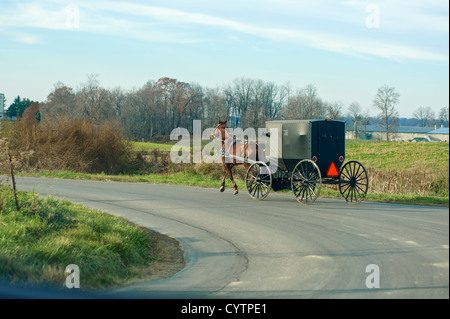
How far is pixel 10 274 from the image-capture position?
6.47m

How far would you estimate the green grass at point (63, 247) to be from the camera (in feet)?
21.6

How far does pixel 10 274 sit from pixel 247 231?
5.74 metres

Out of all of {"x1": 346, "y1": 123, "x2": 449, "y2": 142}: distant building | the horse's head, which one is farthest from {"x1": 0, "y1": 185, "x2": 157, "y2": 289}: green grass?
the horse's head

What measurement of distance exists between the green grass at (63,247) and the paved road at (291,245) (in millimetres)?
738

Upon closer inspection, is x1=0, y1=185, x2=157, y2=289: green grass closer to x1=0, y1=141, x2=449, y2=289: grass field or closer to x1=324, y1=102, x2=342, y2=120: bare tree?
x1=0, y1=141, x2=449, y2=289: grass field

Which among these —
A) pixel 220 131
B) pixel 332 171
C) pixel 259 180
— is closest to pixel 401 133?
pixel 332 171

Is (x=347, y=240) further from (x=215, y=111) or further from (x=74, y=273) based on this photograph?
(x=215, y=111)

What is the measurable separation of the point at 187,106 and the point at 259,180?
42.7 ft

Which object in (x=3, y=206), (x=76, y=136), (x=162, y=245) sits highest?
(x=76, y=136)

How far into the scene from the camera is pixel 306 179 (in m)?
15.0

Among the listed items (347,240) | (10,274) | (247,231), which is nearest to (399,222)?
(347,240)

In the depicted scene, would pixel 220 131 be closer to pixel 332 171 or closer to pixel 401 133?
pixel 332 171

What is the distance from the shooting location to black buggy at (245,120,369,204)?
585 inches

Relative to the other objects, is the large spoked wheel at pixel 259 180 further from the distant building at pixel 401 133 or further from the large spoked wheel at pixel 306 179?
the distant building at pixel 401 133
